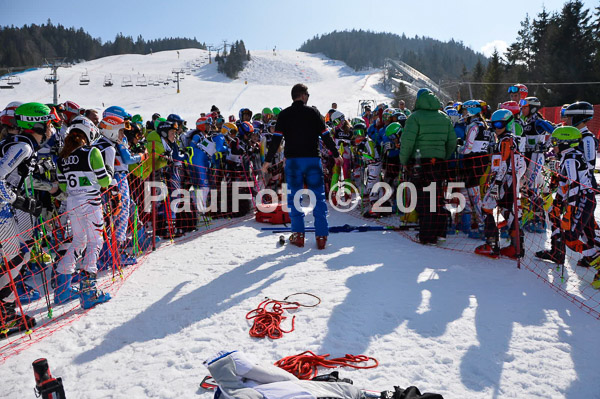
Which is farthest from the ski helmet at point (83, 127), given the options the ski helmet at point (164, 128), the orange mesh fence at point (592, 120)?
the orange mesh fence at point (592, 120)

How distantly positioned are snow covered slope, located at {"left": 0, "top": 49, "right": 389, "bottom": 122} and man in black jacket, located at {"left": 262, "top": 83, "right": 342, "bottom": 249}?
32158 millimetres

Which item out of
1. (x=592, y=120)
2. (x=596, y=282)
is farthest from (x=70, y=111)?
(x=592, y=120)

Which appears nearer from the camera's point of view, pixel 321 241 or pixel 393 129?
pixel 321 241

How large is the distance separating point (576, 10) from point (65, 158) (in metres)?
41.5

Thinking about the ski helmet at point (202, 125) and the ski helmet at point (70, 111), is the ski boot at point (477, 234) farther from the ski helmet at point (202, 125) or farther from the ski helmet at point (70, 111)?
the ski helmet at point (70, 111)

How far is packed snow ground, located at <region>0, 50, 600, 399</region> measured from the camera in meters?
2.93

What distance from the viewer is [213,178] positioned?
8.52 meters

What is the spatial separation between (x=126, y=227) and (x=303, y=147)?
2783mm

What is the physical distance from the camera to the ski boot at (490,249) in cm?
543

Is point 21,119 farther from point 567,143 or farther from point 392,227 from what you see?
point 567,143

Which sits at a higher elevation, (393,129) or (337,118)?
(337,118)

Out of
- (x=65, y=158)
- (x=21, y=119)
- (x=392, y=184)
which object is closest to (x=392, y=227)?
(x=392, y=184)

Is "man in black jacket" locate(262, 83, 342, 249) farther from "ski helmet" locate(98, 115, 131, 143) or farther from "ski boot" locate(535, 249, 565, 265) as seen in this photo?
"ski boot" locate(535, 249, 565, 265)

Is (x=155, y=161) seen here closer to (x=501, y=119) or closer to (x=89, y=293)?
(x=89, y=293)
